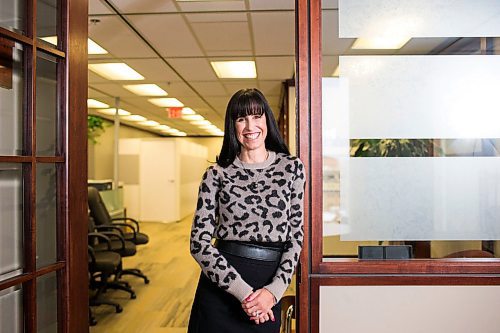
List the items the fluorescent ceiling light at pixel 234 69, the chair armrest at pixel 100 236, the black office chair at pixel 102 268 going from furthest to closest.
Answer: the fluorescent ceiling light at pixel 234 69
the chair armrest at pixel 100 236
the black office chair at pixel 102 268

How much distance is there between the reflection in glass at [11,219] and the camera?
132 centimetres

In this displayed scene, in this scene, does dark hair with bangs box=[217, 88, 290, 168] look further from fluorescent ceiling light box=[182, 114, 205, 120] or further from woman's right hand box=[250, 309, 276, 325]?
fluorescent ceiling light box=[182, 114, 205, 120]

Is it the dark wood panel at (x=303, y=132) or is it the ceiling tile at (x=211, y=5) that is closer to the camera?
the dark wood panel at (x=303, y=132)

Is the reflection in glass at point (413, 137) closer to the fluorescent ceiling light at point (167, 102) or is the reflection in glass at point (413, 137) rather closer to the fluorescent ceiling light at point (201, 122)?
the fluorescent ceiling light at point (167, 102)

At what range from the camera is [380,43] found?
5.62 feet

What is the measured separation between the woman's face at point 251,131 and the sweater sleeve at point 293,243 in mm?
142

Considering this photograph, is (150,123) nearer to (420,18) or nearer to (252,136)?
(420,18)

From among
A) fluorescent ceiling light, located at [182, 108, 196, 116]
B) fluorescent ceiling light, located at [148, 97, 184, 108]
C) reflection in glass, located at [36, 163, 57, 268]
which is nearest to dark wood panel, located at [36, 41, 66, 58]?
reflection in glass, located at [36, 163, 57, 268]

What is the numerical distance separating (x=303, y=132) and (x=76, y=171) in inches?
31.8

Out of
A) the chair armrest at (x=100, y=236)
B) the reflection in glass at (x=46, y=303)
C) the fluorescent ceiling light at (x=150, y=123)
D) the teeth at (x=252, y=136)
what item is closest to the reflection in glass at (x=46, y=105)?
the reflection in glass at (x=46, y=303)

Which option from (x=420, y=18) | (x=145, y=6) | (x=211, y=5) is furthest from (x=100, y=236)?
(x=420, y=18)

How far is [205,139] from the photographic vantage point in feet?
46.5

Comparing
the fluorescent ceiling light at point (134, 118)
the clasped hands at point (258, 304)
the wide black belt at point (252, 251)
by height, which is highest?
the fluorescent ceiling light at point (134, 118)

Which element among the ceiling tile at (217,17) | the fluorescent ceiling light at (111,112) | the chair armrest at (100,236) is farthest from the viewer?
the fluorescent ceiling light at (111,112)
